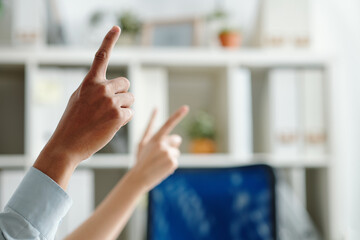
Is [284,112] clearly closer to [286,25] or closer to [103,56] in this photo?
[286,25]

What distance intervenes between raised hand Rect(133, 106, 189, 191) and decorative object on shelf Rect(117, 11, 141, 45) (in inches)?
50.0

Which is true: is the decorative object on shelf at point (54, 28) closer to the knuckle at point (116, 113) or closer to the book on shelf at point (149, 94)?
the book on shelf at point (149, 94)

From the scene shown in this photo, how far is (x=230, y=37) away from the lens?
2395 mm

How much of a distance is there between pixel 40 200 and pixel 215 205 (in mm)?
1270

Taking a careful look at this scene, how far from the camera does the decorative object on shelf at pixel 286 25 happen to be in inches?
93.9

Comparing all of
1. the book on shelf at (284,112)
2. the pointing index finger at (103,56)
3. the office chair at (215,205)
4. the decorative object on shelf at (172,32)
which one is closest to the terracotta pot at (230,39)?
the decorative object on shelf at (172,32)

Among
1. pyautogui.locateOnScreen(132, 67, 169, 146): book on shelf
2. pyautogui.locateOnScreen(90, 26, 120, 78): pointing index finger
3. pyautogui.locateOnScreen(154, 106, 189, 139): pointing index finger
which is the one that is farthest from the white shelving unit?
pyautogui.locateOnScreen(90, 26, 120, 78): pointing index finger

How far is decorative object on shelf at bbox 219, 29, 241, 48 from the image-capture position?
239cm

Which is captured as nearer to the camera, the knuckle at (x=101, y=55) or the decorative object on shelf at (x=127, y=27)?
the knuckle at (x=101, y=55)

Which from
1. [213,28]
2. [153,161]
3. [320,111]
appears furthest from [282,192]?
[153,161]

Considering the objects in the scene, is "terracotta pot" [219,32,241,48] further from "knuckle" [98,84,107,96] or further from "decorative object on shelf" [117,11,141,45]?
"knuckle" [98,84,107,96]

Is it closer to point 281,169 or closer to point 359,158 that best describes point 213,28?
point 281,169

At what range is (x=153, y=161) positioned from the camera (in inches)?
44.9

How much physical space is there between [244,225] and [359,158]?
1064 mm
